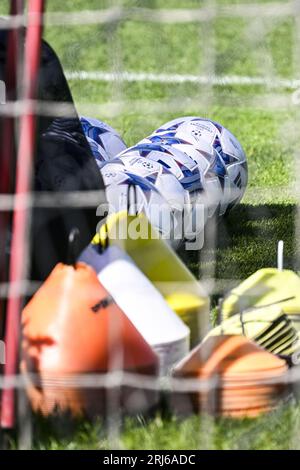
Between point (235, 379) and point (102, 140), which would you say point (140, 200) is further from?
point (235, 379)

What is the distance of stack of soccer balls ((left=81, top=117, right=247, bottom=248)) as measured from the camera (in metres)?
3.18

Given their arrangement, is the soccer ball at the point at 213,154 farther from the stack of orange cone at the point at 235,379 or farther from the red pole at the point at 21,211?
the red pole at the point at 21,211

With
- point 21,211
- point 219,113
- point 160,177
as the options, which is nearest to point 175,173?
point 160,177

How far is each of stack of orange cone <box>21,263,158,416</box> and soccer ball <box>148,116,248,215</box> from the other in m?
1.39

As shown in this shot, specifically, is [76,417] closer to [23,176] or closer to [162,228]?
[23,176]

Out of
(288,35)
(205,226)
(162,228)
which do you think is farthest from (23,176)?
(288,35)

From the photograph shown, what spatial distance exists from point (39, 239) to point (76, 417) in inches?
21.5

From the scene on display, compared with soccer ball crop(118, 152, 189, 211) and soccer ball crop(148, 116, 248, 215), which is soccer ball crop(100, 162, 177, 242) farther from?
soccer ball crop(148, 116, 248, 215)

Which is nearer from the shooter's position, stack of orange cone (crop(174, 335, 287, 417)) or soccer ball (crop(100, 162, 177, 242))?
stack of orange cone (crop(174, 335, 287, 417))

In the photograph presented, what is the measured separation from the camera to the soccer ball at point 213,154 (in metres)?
3.66

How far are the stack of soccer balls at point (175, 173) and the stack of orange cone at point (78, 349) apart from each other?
0.84 meters

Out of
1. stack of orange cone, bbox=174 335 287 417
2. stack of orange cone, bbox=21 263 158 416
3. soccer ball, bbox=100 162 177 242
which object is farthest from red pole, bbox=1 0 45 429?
soccer ball, bbox=100 162 177 242

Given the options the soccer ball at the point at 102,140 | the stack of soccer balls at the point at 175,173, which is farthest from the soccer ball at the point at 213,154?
the soccer ball at the point at 102,140

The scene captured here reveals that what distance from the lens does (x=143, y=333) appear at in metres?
2.36
